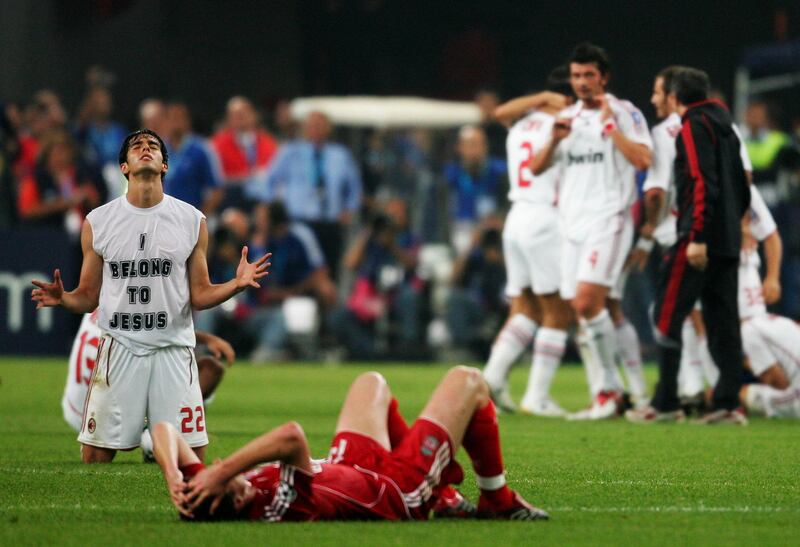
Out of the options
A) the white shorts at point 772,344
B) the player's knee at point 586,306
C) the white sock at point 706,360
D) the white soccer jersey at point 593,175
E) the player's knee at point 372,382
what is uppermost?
the white soccer jersey at point 593,175

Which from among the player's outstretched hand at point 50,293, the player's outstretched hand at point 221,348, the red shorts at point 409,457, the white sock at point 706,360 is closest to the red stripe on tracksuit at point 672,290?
the white sock at point 706,360

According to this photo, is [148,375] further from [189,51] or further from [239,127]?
[189,51]

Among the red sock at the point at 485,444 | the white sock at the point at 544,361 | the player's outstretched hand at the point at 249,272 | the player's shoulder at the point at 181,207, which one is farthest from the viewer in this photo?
the white sock at the point at 544,361

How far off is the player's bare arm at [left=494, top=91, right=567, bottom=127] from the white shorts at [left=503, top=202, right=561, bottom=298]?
70 cm

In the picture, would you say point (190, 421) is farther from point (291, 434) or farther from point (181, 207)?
point (291, 434)

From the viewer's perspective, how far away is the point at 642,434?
1069 cm

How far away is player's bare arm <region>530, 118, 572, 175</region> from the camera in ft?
Result: 38.2

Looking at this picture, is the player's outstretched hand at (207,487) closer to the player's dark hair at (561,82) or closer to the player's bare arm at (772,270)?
the player's bare arm at (772,270)

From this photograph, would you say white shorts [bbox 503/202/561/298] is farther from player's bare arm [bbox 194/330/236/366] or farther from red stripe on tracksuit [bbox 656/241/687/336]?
player's bare arm [bbox 194/330/236/366]

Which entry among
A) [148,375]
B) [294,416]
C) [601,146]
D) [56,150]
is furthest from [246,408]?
[56,150]

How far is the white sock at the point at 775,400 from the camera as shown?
40.7 ft

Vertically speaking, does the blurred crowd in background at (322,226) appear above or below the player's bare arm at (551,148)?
below

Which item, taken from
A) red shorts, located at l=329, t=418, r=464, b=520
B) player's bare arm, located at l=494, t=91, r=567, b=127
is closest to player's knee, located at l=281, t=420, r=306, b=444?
red shorts, located at l=329, t=418, r=464, b=520

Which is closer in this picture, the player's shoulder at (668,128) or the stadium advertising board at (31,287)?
the player's shoulder at (668,128)
